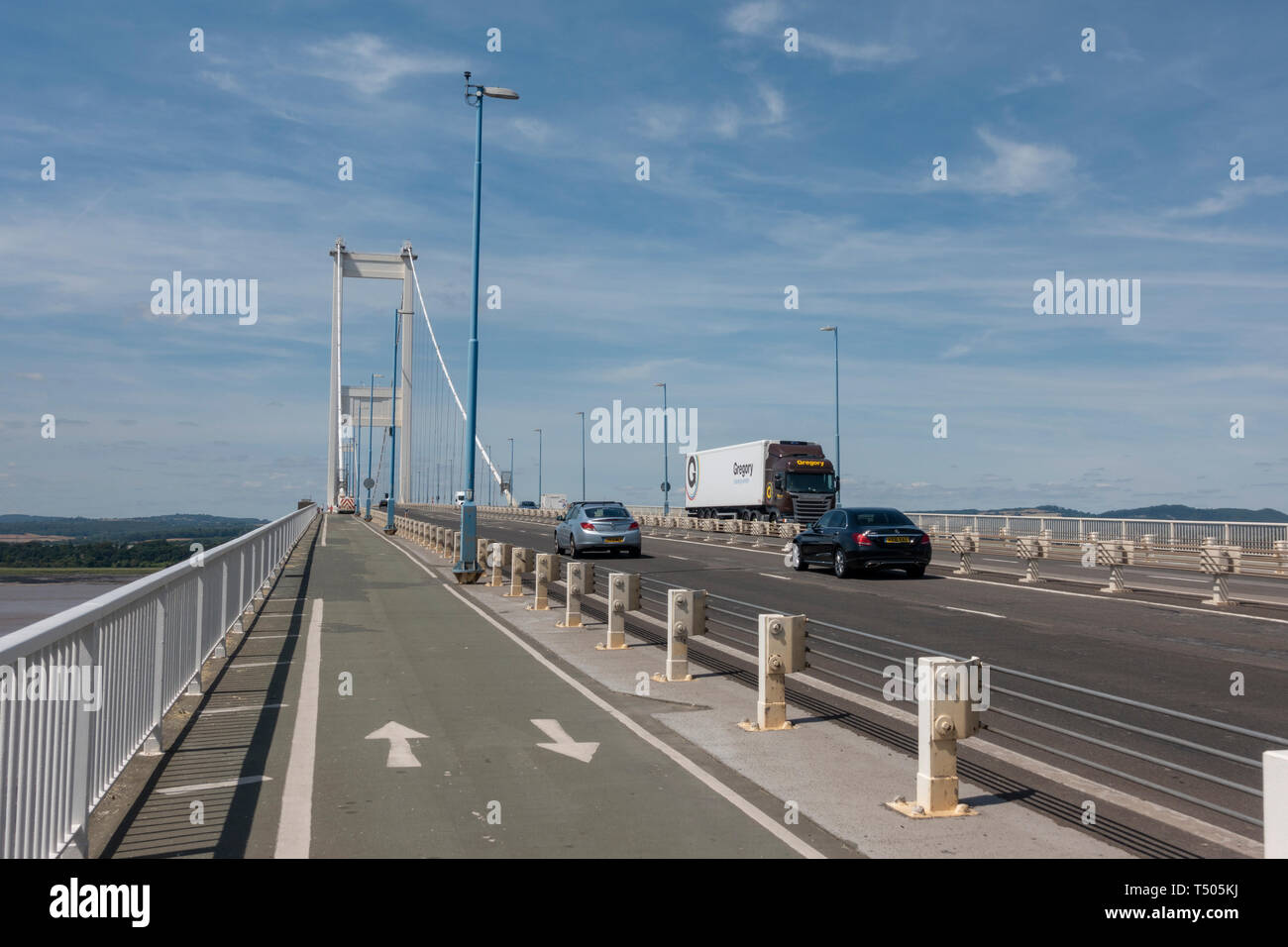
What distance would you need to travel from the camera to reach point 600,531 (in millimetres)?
31172

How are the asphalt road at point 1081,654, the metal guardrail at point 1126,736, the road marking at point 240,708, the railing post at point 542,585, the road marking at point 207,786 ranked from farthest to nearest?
the railing post at point 542,585, the road marking at point 240,708, the asphalt road at point 1081,654, the road marking at point 207,786, the metal guardrail at point 1126,736

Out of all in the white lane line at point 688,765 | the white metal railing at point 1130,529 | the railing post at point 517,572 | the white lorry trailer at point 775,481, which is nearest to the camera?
the white lane line at point 688,765

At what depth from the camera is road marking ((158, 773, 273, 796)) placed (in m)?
6.64

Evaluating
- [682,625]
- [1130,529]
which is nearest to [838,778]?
[682,625]

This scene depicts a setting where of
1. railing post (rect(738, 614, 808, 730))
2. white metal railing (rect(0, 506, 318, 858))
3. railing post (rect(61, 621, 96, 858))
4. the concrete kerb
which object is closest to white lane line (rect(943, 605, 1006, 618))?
the concrete kerb

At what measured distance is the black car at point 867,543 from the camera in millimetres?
23469

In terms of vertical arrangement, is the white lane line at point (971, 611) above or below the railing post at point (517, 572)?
below

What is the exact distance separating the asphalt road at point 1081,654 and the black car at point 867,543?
1.51ft

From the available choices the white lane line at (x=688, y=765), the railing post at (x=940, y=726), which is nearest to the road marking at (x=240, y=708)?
the white lane line at (x=688, y=765)

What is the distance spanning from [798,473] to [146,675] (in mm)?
43956

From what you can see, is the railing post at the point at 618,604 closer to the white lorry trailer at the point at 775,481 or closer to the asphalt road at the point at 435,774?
the asphalt road at the point at 435,774

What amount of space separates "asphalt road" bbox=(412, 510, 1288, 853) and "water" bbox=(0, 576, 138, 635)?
26.8 ft
